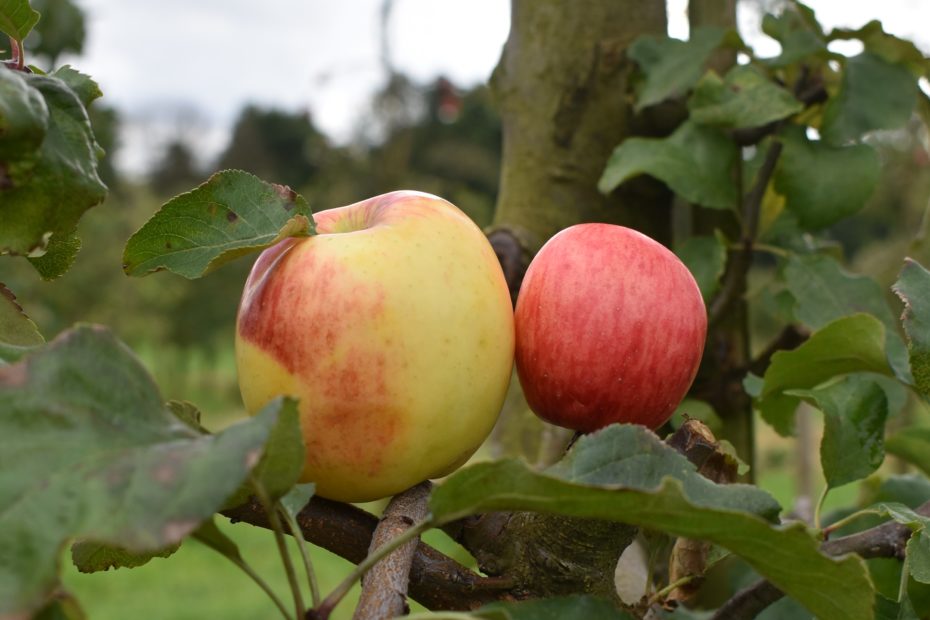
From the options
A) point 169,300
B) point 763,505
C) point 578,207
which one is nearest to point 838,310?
point 578,207

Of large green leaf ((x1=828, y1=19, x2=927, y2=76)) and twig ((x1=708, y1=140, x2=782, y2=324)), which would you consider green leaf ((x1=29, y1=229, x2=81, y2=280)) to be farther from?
large green leaf ((x1=828, y1=19, x2=927, y2=76))

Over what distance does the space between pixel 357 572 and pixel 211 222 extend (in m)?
0.22

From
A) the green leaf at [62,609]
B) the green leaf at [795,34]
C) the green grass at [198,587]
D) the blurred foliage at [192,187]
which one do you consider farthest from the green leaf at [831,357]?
the blurred foliage at [192,187]

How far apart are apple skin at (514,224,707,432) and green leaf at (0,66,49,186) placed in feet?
0.86

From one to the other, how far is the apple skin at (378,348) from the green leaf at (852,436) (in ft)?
0.85

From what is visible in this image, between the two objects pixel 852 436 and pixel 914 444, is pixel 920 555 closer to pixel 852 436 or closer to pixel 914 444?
pixel 852 436

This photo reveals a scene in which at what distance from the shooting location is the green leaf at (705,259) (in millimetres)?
851

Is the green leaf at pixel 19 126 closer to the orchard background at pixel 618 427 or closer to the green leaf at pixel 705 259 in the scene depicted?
the orchard background at pixel 618 427

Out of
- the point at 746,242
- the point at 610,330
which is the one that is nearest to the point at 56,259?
the point at 610,330

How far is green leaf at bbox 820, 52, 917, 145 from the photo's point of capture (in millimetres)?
835

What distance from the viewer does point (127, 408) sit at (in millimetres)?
359

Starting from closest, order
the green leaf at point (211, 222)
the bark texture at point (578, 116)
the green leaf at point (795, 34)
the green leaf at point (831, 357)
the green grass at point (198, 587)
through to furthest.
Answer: the green leaf at point (211, 222) → the green leaf at point (831, 357) → the green leaf at point (795, 34) → the bark texture at point (578, 116) → the green grass at point (198, 587)

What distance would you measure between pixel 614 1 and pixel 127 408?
764 millimetres

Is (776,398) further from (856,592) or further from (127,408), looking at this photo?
(127,408)
